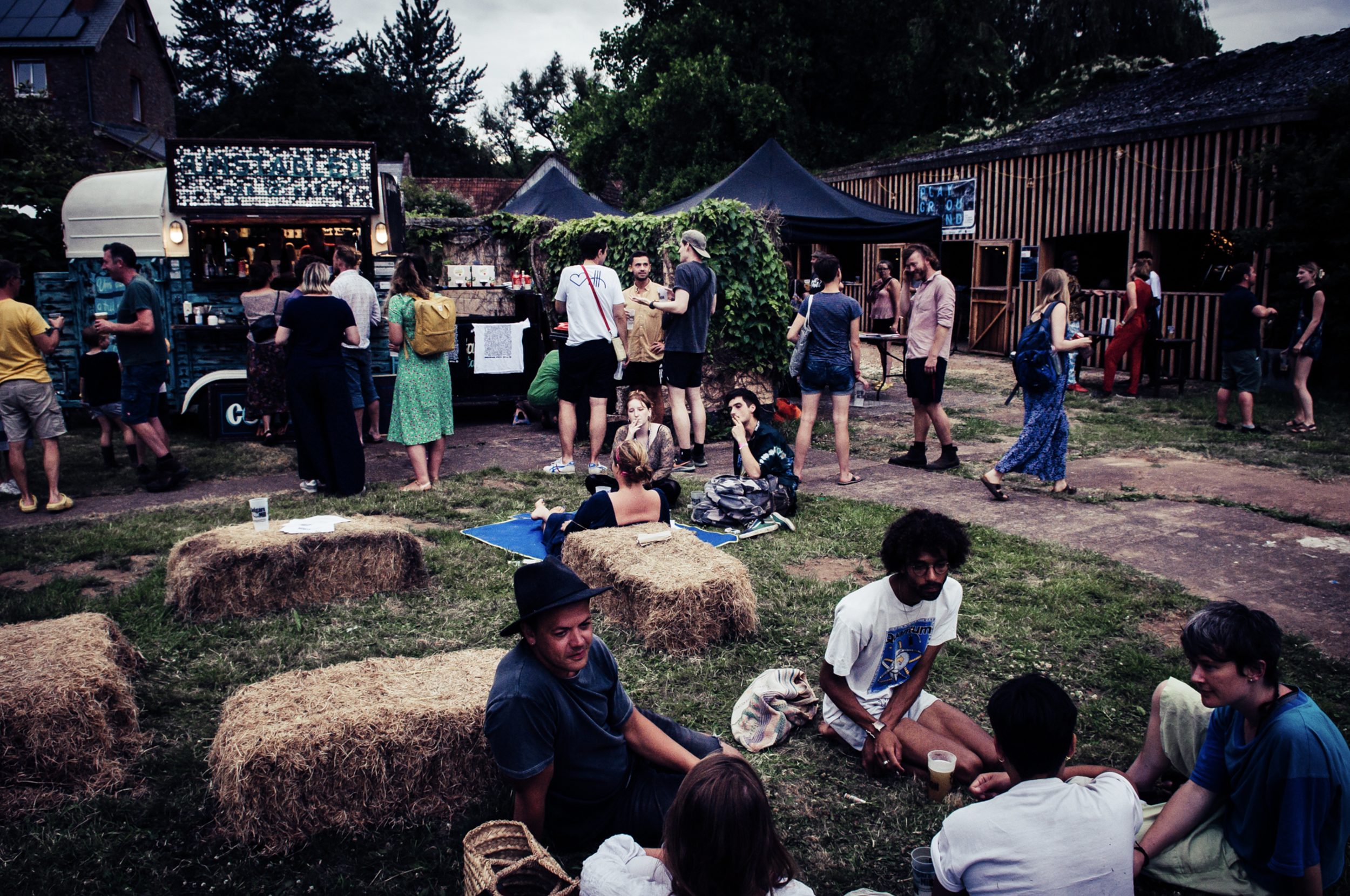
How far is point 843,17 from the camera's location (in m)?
28.0

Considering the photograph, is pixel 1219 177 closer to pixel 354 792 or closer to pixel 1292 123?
pixel 1292 123

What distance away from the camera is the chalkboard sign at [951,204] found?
61.0 feet

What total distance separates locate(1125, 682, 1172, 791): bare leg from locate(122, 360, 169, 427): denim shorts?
25.2ft

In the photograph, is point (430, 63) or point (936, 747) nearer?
point (936, 747)

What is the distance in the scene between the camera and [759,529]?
6324 millimetres

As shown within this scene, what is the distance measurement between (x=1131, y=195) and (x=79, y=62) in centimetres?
2712

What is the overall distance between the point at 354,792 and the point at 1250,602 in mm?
4631

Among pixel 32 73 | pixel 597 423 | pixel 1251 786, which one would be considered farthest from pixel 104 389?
pixel 32 73

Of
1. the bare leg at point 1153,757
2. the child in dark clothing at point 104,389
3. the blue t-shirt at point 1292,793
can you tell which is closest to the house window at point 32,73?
the child in dark clothing at point 104,389

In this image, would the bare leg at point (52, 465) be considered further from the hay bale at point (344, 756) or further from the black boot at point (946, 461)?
the black boot at point (946, 461)

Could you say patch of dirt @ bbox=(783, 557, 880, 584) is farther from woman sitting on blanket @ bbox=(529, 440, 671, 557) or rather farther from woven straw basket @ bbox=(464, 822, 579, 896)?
woven straw basket @ bbox=(464, 822, 579, 896)

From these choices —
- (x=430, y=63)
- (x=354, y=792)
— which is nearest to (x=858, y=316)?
(x=354, y=792)

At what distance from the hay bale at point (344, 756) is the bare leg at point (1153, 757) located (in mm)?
2252

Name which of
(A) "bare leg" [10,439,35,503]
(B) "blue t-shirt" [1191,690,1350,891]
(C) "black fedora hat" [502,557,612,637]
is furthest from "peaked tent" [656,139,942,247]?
(B) "blue t-shirt" [1191,690,1350,891]
